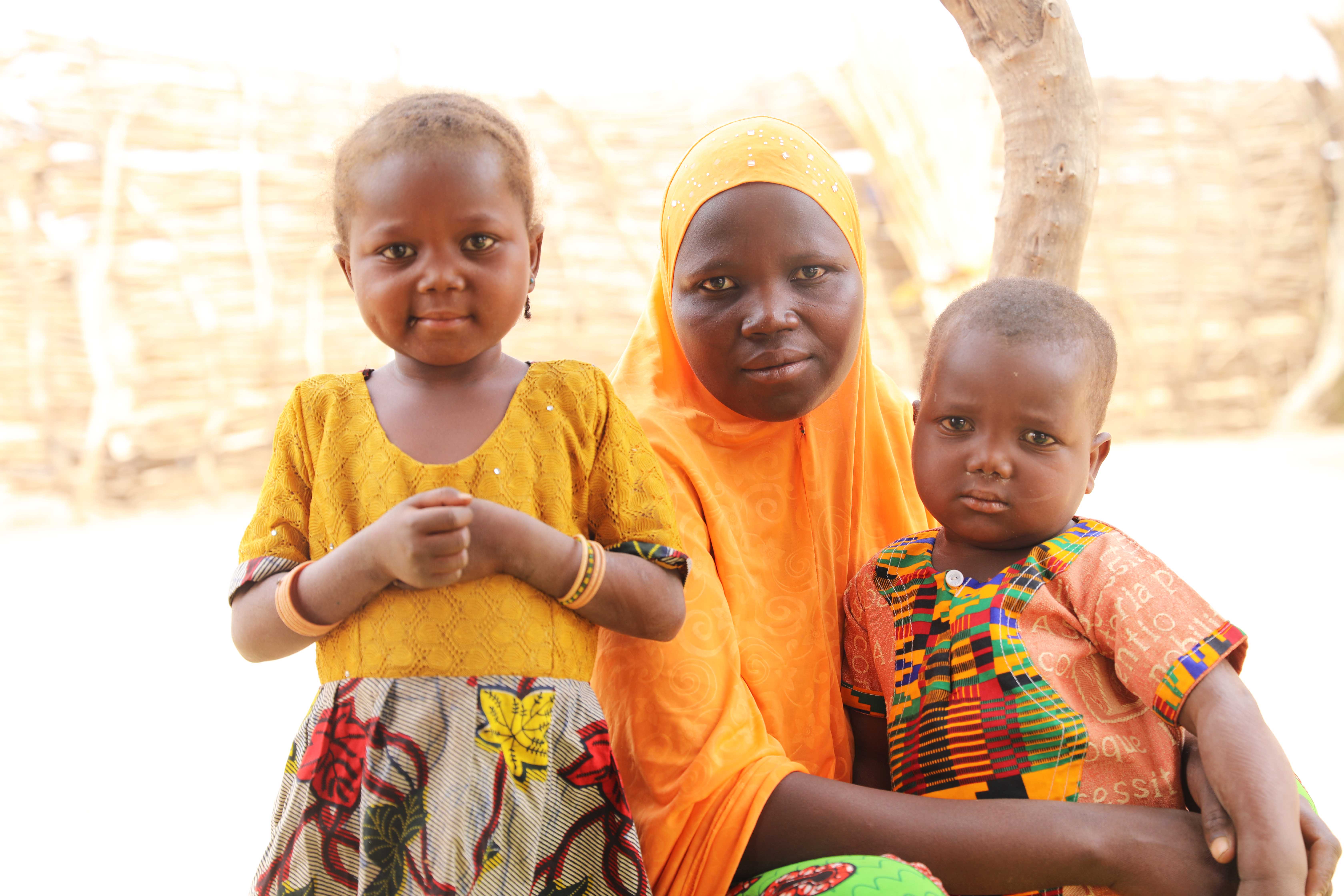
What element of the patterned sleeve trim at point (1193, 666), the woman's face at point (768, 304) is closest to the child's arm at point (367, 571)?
the woman's face at point (768, 304)

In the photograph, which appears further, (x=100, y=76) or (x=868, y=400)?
(x=100, y=76)

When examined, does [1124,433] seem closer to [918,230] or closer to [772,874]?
[918,230]

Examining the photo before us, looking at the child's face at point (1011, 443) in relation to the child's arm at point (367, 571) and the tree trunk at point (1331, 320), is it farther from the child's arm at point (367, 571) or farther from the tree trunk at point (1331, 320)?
the tree trunk at point (1331, 320)

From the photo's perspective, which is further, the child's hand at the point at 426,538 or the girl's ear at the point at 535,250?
the girl's ear at the point at 535,250

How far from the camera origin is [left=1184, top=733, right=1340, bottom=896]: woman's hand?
4.51 feet

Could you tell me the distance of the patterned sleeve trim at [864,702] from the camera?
5.78ft

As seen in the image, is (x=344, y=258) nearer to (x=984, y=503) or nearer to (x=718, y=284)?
(x=718, y=284)

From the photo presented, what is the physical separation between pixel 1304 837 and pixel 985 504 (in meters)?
0.62

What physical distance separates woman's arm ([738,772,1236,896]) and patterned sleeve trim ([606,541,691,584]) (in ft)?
1.26

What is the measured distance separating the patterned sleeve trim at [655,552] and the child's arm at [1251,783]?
2.38 feet

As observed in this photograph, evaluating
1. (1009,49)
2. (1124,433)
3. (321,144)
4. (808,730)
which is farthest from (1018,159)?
(1124,433)

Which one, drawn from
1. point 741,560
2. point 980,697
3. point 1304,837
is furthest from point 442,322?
point 1304,837

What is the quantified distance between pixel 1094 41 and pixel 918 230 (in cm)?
295

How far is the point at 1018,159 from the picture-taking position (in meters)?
2.30
